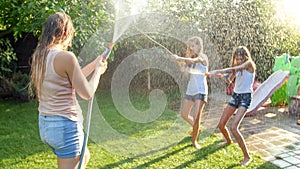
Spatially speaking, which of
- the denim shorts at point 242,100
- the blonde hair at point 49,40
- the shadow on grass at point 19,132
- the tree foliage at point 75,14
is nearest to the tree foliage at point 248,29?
the tree foliage at point 75,14

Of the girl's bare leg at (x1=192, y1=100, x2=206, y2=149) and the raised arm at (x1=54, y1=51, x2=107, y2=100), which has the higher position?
the raised arm at (x1=54, y1=51, x2=107, y2=100)

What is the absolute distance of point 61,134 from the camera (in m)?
1.93

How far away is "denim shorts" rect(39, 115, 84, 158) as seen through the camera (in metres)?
1.93

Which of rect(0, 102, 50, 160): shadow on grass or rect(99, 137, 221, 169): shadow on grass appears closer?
rect(99, 137, 221, 169): shadow on grass

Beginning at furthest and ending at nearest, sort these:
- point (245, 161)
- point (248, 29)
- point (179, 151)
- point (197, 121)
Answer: point (248, 29) → point (197, 121) → point (179, 151) → point (245, 161)

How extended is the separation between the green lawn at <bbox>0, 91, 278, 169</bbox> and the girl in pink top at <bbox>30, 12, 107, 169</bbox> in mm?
1497

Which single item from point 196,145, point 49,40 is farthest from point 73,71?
point 196,145

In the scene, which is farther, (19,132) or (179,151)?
(19,132)

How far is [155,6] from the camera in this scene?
634cm

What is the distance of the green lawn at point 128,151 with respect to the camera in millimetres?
3432

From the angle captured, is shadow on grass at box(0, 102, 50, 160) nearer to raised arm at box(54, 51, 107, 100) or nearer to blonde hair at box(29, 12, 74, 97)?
blonde hair at box(29, 12, 74, 97)

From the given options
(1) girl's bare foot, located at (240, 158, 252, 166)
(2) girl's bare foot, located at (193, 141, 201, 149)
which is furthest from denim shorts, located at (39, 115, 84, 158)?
(2) girl's bare foot, located at (193, 141, 201, 149)

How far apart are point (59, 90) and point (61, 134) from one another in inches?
11.0

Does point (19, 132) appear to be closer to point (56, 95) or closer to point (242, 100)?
point (56, 95)
